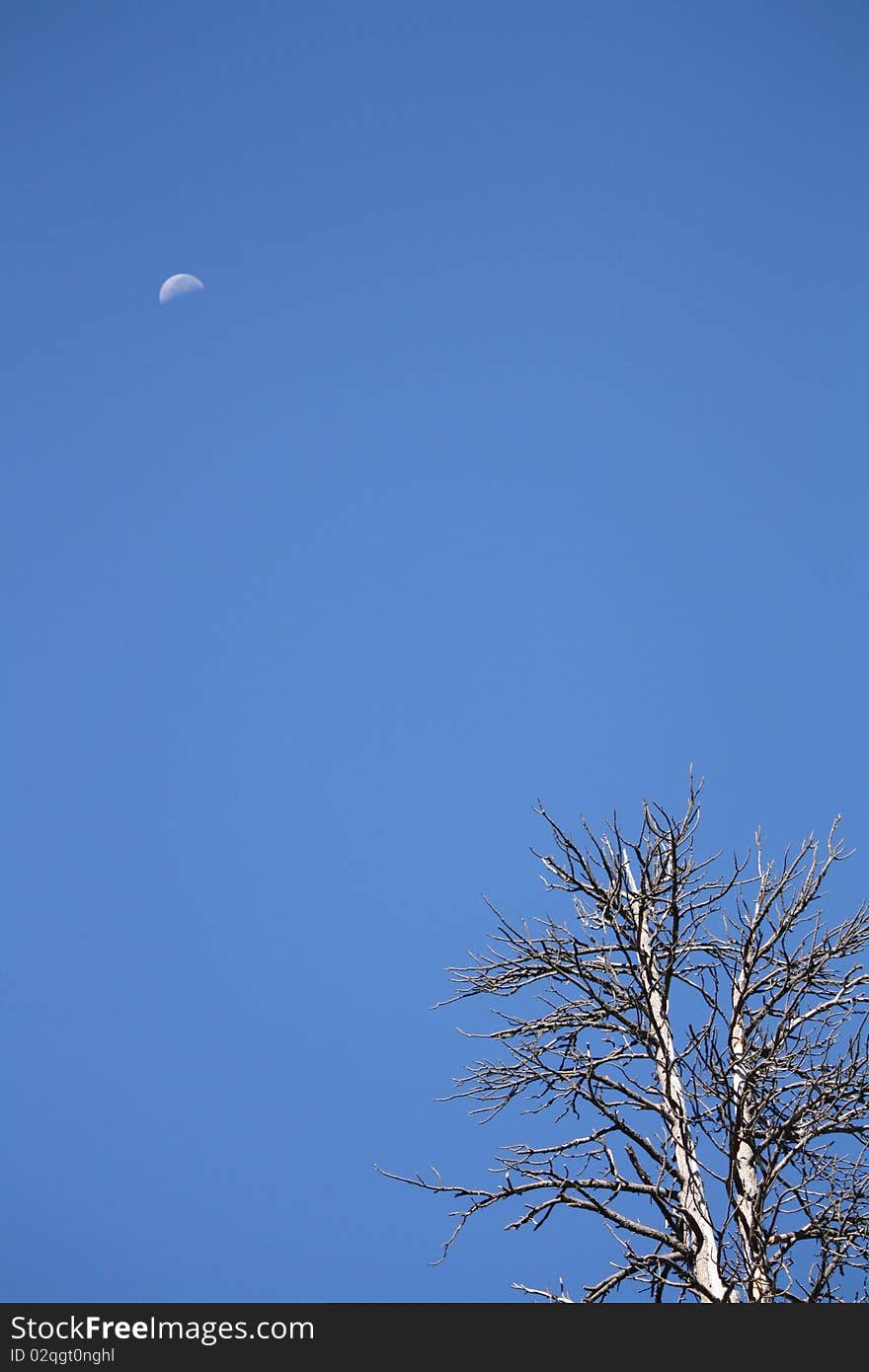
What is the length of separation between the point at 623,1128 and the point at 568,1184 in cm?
49

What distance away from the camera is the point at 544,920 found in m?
7.84

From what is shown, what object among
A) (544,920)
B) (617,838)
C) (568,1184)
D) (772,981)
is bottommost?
(568,1184)

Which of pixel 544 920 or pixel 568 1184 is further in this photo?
pixel 544 920
